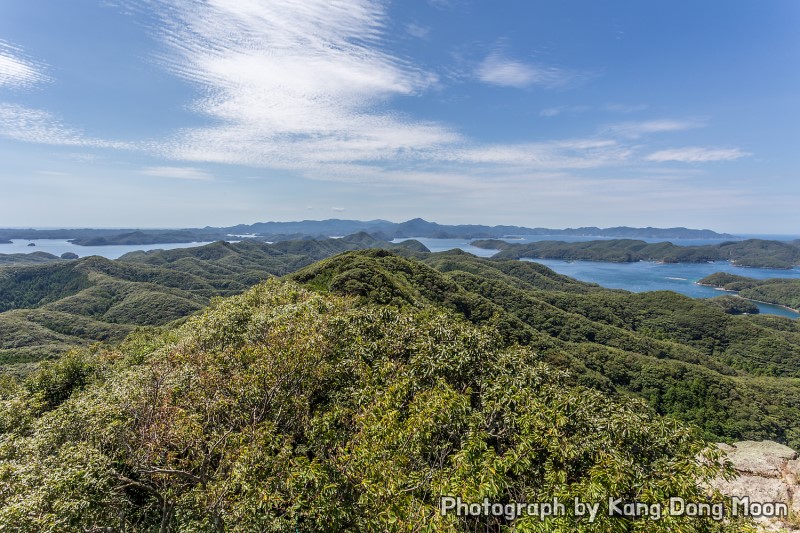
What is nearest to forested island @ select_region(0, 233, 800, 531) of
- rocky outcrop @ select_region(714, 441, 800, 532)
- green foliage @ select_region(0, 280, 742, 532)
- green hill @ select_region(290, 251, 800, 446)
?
green foliage @ select_region(0, 280, 742, 532)

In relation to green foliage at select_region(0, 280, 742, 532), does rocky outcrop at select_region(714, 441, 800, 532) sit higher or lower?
lower

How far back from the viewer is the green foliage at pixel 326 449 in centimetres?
896

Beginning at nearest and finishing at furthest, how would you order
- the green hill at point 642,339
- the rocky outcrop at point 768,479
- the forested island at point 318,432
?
the forested island at point 318,432 → the rocky outcrop at point 768,479 → the green hill at point 642,339

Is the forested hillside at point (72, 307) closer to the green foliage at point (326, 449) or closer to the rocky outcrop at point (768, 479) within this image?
the green foliage at point (326, 449)

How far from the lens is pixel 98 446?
10.8 meters

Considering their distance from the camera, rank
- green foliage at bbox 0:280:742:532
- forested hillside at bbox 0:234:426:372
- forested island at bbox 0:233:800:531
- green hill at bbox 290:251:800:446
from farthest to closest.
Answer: forested hillside at bbox 0:234:426:372 < green hill at bbox 290:251:800:446 < forested island at bbox 0:233:800:531 < green foliage at bbox 0:280:742:532

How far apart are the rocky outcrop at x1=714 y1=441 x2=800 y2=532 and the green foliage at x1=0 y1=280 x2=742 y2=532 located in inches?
214

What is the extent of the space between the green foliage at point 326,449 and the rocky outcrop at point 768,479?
17.8ft

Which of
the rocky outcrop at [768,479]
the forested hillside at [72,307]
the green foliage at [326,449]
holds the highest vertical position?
the green foliage at [326,449]

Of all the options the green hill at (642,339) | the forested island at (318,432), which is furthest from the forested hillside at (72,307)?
the forested island at (318,432)

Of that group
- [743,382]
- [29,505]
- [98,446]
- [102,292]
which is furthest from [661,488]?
[102,292]

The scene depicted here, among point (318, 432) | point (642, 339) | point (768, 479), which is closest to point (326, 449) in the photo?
point (318, 432)

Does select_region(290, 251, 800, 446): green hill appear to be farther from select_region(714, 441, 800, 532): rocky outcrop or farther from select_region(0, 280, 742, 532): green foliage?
select_region(0, 280, 742, 532): green foliage

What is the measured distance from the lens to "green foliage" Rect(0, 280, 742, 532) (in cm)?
896
